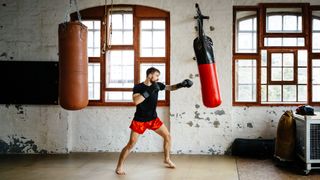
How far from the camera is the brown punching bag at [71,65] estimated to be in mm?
5488

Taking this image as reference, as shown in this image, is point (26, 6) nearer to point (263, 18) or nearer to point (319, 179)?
Result: point (263, 18)

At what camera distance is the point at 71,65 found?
549cm

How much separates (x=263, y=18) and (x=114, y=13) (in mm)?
2845

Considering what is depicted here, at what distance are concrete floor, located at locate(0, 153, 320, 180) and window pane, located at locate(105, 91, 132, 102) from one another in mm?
1062

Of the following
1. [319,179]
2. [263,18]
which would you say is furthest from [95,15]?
[319,179]

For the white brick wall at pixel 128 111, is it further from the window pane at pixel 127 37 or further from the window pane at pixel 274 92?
the window pane at pixel 127 37

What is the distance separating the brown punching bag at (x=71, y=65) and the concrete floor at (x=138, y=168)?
1.15 meters

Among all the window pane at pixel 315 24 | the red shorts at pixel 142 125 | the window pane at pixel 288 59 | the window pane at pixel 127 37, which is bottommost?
the red shorts at pixel 142 125

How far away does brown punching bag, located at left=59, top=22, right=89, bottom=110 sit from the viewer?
5488 millimetres

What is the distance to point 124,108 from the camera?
7.49 metres

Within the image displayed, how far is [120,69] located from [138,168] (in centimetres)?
219

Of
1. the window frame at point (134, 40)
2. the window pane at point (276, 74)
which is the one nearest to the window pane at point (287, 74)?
the window pane at point (276, 74)

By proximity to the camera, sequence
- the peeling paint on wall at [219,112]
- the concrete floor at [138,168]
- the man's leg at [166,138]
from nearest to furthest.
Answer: the concrete floor at [138,168] < the man's leg at [166,138] < the peeling paint on wall at [219,112]

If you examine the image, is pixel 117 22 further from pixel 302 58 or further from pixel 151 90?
pixel 302 58
